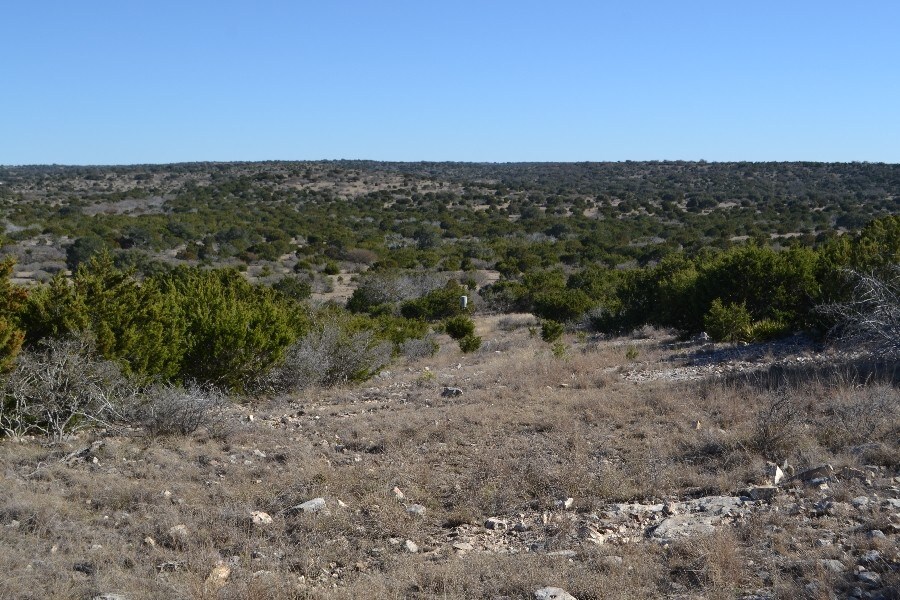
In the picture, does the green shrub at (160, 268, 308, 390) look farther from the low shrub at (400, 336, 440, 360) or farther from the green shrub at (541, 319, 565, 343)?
the green shrub at (541, 319, 565, 343)

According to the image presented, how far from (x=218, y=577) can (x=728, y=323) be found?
11.6m

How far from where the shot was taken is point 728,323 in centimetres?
1417

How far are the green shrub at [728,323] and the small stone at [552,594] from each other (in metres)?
10.6

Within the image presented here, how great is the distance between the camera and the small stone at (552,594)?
4.18m

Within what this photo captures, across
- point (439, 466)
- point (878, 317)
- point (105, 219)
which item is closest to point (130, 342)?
point (439, 466)

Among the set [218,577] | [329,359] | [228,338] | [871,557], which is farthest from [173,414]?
[871,557]

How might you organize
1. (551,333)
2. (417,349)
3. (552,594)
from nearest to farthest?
1. (552,594)
2. (417,349)
3. (551,333)

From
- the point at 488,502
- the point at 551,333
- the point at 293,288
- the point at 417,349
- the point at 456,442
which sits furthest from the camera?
the point at 293,288

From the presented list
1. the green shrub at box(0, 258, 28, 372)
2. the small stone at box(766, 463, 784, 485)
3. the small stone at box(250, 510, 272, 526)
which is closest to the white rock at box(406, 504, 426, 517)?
the small stone at box(250, 510, 272, 526)

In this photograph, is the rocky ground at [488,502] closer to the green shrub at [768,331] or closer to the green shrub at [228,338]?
the green shrub at [228,338]

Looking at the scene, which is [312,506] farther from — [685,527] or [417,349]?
[417,349]

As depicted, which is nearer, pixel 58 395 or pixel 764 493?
pixel 764 493

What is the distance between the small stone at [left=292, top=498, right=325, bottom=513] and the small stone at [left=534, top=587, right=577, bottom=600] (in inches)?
81.1

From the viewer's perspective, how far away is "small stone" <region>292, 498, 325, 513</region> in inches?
225
